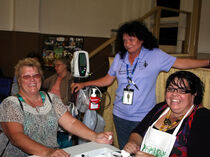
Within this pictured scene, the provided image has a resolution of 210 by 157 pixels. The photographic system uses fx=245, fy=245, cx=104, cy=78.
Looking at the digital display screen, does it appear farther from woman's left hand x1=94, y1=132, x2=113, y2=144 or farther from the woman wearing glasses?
woman's left hand x1=94, y1=132, x2=113, y2=144

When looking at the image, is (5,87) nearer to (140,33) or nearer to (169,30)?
(140,33)

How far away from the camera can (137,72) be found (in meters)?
2.12

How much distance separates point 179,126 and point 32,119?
99 cm

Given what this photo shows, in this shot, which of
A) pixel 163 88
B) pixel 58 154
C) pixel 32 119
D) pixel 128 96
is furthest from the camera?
pixel 163 88

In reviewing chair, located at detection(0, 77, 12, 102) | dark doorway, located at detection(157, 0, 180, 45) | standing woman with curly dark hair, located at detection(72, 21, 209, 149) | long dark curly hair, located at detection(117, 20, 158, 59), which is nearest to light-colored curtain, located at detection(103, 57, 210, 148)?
standing woman with curly dark hair, located at detection(72, 21, 209, 149)

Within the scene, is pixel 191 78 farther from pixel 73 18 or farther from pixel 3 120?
pixel 73 18

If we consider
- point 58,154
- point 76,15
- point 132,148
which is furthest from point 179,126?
point 76,15

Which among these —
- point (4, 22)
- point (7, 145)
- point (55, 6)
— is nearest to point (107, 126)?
point (7, 145)

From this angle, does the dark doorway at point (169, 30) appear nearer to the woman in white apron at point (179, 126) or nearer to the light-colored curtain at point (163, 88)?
the light-colored curtain at point (163, 88)

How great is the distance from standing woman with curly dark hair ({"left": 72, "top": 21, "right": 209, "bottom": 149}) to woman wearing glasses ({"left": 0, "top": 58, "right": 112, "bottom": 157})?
0.36 meters

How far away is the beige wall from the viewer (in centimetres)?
544

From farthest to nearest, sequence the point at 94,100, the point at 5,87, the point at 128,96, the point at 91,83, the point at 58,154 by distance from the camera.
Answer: the point at 5,87, the point at 91,83, the point at 128,96, the point at 94,100, the point at 58,154

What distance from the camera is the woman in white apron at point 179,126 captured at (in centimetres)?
141

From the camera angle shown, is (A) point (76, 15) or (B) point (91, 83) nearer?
(B) point (91, 83)
